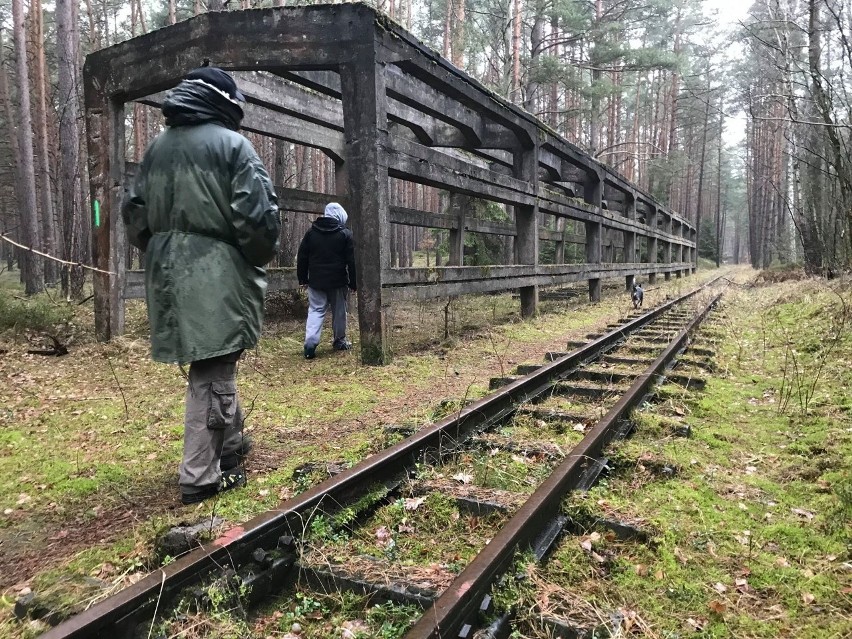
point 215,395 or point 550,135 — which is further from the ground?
point 550,135

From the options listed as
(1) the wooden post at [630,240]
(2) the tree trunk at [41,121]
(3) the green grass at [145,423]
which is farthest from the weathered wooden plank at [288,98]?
(1) the wooden post at [630,240]

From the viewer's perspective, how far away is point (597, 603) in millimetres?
1939

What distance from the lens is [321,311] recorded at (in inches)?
284

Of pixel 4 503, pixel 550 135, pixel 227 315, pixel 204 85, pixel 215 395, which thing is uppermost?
pixel 550 135

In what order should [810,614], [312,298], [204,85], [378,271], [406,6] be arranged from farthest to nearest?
1. [406,6]
2. [312,298]
3. [378,271]
4. [204,85]
5. [810,614]

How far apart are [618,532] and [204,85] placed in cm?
309

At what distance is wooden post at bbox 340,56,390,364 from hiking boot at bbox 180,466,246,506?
3420 mm

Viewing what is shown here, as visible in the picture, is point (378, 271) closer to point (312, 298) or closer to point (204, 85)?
point (312, 298)

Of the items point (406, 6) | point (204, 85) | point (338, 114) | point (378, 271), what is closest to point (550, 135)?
point (338, 114)

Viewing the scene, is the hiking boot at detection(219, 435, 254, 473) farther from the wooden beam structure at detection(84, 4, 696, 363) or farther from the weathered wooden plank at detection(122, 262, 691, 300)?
the weathered wooden plank at detection(122, 262, 691, 300)

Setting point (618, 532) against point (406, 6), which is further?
point (406, 6)

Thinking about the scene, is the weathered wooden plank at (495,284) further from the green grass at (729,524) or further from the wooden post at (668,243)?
the wooden post at (668,243)

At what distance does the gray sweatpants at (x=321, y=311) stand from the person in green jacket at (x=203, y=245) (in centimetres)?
413

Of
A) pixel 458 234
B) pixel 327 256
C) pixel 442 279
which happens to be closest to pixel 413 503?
pixel 327 256
